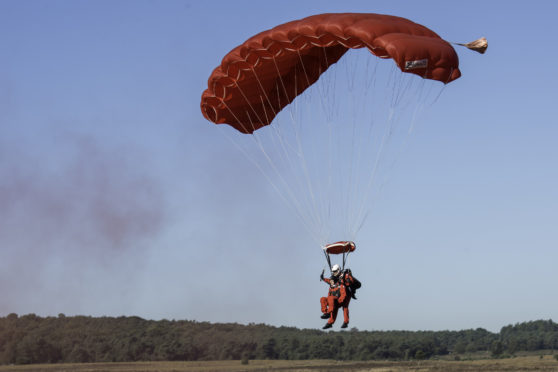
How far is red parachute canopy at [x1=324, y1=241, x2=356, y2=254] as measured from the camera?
1794 centimetres

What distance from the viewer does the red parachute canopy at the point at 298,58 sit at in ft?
54.0

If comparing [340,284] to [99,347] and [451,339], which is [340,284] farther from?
[451,339]

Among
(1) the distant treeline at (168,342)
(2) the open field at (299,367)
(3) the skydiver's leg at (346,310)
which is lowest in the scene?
(3) the skydiver's leg at (346,310)

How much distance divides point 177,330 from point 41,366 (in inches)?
635

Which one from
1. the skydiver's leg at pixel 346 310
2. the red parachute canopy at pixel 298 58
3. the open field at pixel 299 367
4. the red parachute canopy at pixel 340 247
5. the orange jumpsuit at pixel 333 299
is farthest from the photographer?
the open field at pixel 299 367

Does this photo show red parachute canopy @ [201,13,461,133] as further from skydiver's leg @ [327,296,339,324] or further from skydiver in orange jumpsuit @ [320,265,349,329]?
Answer: skydiver's leg @ [327,296,339,324]

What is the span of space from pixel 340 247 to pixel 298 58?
18.4ft

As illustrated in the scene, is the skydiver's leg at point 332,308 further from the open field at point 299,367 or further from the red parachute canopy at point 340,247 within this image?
the open field at point 299,367

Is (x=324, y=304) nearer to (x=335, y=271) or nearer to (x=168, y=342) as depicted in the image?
(x=335, y=271)

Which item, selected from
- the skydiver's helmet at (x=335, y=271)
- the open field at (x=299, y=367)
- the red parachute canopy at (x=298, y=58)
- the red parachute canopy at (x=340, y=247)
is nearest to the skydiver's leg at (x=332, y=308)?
the skydiver's helmet at (x=335, y=271)

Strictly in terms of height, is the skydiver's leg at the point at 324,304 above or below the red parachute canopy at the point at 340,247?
below

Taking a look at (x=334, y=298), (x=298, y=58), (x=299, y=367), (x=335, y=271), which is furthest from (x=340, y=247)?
(x=299, y=367)

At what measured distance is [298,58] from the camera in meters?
20.5

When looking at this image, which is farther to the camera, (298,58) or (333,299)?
(298,58)
